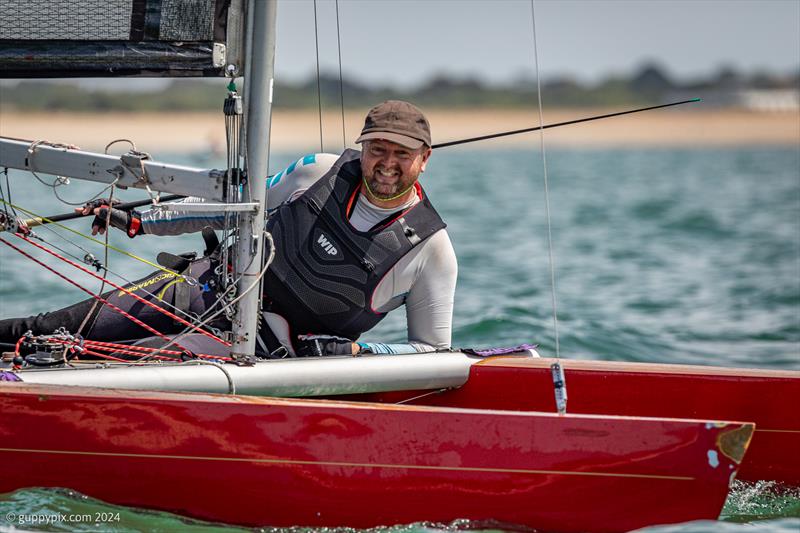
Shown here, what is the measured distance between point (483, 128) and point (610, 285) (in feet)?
168

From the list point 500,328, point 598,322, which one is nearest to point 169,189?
point 500,328

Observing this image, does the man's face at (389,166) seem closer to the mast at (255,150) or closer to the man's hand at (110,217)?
the mast at (255,150)

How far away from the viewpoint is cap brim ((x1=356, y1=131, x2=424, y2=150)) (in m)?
3.25

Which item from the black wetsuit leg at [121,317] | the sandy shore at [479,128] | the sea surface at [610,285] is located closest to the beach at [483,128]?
the sandy shore at [479,128]

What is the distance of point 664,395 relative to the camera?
3.58m

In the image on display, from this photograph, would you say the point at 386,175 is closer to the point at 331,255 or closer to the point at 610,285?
the point at 331,255

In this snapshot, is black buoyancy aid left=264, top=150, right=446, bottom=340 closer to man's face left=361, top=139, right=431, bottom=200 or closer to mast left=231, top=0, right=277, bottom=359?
man's face left=361, top=139, right=431, bottom=200

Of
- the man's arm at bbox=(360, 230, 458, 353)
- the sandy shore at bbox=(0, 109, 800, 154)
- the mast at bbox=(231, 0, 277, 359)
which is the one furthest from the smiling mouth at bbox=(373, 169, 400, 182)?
the sandy shore at bbox=(0, 109, 800, 154)

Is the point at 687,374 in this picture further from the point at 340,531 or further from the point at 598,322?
the point at 598,322

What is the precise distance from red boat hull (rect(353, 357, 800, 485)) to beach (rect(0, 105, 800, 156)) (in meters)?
40.5

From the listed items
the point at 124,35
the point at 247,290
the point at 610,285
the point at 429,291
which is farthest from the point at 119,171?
the point at 610,285

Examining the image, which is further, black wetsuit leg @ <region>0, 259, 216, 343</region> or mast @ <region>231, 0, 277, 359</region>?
black wetsuit leg @ <region>0, 259, 216, 343</region>

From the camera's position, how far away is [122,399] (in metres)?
2.85

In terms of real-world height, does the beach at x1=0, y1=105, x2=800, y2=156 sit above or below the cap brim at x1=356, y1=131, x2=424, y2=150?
above
